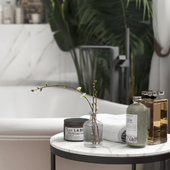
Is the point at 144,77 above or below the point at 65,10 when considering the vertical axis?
below

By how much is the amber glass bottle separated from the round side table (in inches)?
1.0

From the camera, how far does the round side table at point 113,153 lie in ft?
2.44

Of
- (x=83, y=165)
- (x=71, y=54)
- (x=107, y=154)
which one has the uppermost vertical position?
(x=71, y=54)

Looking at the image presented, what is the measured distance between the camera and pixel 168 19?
5.05 feet

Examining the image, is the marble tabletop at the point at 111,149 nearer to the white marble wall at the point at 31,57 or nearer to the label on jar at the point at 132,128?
the label on jar at the point at 132,128

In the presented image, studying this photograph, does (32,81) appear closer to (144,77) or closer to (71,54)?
(71,54)

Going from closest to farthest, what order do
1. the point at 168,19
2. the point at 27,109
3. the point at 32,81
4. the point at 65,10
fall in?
1. the point at 168,19
2. the point at 27,109
3. the point at 65,10
4. the point at 32,81

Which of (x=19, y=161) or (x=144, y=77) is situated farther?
(x=144, y=77)

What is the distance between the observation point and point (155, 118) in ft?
2.79

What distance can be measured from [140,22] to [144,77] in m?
0.53

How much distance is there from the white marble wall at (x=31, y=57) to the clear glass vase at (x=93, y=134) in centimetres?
178

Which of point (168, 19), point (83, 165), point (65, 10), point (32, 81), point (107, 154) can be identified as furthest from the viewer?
point (32, 81)

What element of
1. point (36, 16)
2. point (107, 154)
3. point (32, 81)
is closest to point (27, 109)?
point (32, 81)

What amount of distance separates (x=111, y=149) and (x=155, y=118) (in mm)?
179
